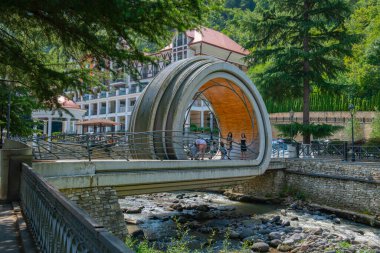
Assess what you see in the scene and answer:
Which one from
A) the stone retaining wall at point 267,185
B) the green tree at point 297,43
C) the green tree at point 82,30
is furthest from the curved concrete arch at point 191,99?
the green tree at point 297,43

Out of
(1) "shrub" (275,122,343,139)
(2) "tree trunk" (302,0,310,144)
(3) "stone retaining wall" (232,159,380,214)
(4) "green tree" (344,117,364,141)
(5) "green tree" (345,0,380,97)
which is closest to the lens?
(3) "stone retaining wall" (232,159,380,214)

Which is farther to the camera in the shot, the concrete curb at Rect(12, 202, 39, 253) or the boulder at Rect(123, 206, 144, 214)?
the boulder at Rect(123, 206, 144, 214)

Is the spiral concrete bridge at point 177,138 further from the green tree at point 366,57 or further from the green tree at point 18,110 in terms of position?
the green tree at point 366,57

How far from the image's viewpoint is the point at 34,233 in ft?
16.4

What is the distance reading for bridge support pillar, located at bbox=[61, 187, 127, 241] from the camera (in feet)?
32.3

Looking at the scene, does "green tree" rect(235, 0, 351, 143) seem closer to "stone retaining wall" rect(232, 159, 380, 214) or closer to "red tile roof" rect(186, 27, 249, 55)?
"stone retaining wall" rect(232, 159, 380, 214)

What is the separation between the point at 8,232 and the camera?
5.27 m

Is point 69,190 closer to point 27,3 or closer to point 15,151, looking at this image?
point 15,151

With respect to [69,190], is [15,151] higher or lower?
higher

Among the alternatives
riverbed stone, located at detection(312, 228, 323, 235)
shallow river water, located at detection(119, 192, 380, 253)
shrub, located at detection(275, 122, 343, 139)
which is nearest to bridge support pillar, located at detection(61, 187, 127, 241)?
shallow river water, located at detection(119, 192, 380, 253)

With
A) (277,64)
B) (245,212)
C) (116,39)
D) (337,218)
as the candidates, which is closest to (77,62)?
(116,39)

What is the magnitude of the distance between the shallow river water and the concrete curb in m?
3.64

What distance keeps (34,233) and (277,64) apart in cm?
2145

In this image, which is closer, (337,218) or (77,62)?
(77,62)
